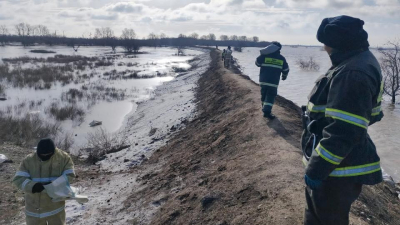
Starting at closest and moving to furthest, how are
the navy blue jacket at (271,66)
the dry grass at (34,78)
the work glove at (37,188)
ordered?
the work glove at (37,188)
the navy blue jacket at (271,66)
the dry grass at (34,78)

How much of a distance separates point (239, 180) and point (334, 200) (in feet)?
9.52

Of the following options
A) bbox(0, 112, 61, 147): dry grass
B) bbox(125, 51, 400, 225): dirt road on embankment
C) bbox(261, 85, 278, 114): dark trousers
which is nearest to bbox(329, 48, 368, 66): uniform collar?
bbox(125, 51, 400, 225): dirt road on embankment

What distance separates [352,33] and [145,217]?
15.2 ft

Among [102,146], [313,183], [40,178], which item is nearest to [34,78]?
[102,146]

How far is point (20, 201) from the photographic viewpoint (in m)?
7.00

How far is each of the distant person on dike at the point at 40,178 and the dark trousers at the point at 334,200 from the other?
3121 mm

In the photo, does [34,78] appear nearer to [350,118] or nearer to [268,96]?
[268,96]

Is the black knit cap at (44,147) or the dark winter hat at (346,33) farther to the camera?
the black knit cap at (44,147)

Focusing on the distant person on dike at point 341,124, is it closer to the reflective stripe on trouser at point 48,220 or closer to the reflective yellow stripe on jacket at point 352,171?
the reflective yellow stripe on jacket at point 352,171

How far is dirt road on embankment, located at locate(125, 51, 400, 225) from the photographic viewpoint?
4.28 m

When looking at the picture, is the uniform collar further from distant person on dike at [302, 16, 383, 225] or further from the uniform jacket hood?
the uniform jacket hood

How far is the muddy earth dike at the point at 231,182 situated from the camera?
4340 mm

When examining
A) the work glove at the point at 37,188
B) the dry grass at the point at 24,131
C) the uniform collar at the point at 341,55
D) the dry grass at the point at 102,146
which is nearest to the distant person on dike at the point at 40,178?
the work glove at the point at 37,188

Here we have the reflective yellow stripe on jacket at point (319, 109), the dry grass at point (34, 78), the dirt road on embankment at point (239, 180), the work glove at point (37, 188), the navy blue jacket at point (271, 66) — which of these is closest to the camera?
the reflective yellow stripe on jacket at point (319, 109)
